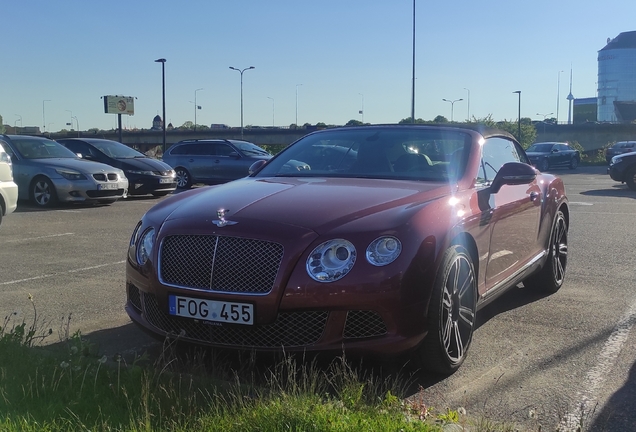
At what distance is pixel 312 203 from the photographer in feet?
13.6

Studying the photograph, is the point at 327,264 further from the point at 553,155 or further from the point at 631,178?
the point at 553,155

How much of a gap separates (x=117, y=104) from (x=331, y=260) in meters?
69.0

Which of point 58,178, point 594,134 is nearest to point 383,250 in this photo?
point 58,178

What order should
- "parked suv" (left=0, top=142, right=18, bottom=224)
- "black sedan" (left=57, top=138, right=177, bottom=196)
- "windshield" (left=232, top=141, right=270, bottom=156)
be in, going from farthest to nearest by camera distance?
"windshield" (left=232, top=141, right=270, bottom=156)
"black sedan" (left=57, top=138, right=177, bottom=196)
"parked suv" (left=0, top=142, right=18, bottom=224)

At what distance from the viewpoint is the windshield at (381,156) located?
507 cm

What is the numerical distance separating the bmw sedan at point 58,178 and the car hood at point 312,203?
33.7 ft

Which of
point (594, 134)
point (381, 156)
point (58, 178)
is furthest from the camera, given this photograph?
point (594, 134)

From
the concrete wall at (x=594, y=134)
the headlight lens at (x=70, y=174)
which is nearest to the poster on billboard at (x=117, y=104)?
the concrete wall at (x=594, y=134)

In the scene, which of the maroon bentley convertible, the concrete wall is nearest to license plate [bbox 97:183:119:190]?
the maroon bentley convertible

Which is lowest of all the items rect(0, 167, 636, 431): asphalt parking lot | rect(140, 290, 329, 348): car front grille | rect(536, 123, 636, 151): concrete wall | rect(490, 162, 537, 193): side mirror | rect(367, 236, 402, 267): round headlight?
rect(0, 167, 636, 431): asphalt parking lot

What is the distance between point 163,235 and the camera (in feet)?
13.5

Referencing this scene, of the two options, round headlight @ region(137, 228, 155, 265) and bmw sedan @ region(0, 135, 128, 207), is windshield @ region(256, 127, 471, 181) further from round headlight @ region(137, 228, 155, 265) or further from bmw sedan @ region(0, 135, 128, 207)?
bmw sedan @ region(0, 135, 128, 207)

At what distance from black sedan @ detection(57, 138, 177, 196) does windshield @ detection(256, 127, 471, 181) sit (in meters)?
12.2

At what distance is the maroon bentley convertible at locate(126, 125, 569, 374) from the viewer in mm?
3676
